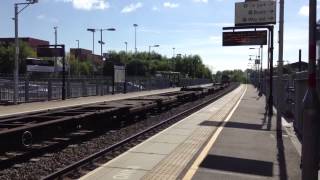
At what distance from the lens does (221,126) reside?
66.9ft

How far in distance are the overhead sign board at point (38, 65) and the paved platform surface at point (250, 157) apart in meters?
28.8

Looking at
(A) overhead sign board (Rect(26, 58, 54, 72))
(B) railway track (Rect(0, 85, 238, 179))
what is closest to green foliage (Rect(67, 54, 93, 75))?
(A) overhead sign board (Rect(26, 58, 54, 72))

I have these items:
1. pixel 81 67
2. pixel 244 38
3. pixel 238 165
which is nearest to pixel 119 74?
pixel 244 38

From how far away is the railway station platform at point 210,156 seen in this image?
10.4 m

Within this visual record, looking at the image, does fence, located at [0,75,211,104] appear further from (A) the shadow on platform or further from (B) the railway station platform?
(A) the shadow on platform

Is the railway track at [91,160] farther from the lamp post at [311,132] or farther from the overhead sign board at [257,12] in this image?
the overhead sign board at [257,12]

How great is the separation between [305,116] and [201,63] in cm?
17574

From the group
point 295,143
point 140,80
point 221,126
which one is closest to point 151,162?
point 295,143

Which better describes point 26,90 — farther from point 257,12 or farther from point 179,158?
point 179,158

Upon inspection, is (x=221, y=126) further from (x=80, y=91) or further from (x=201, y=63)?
(x=201, y=63)

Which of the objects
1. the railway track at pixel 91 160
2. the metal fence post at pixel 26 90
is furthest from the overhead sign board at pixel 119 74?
the railway track at pixel 91 160

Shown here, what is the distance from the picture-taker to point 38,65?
4662 centimetres

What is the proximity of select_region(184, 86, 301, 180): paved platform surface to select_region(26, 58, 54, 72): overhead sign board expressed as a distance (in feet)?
94.5

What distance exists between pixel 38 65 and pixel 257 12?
2462 cm
